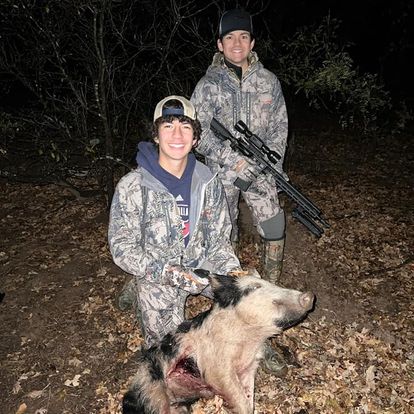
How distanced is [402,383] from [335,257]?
2501 mm

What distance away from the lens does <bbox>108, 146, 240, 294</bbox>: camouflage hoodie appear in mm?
3557

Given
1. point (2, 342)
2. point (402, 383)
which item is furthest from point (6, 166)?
point (402, 383)

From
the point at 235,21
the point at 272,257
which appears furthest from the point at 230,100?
the point at 272,257

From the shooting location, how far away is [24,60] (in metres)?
6.68

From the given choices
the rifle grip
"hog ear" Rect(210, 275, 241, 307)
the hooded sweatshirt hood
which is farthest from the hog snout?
the rifle grip

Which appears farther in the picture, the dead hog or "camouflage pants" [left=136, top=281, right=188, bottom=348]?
"camouflage pants" [left=136, top=281, right=188, bottom=348]

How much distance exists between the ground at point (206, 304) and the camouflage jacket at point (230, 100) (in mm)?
2336

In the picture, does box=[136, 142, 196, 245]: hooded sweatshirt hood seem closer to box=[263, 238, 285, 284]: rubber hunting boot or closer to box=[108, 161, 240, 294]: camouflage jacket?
box=[108, 161, 240, 294]: camouflage jacket

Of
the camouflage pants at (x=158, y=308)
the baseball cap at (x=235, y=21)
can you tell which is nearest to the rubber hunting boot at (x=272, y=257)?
the camouflage pants at (x=158, y=308)

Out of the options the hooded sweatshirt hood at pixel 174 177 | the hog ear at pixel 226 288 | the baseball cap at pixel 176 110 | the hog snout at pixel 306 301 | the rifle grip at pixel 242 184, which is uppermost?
the baseball cap at pixel 176 110

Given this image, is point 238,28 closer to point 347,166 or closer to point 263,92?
point 263,92

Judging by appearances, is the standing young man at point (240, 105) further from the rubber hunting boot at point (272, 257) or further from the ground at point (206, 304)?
the ground at point (206, 304)

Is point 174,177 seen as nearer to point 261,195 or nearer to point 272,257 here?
point 261,195

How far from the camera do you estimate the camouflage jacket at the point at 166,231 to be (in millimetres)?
3557
